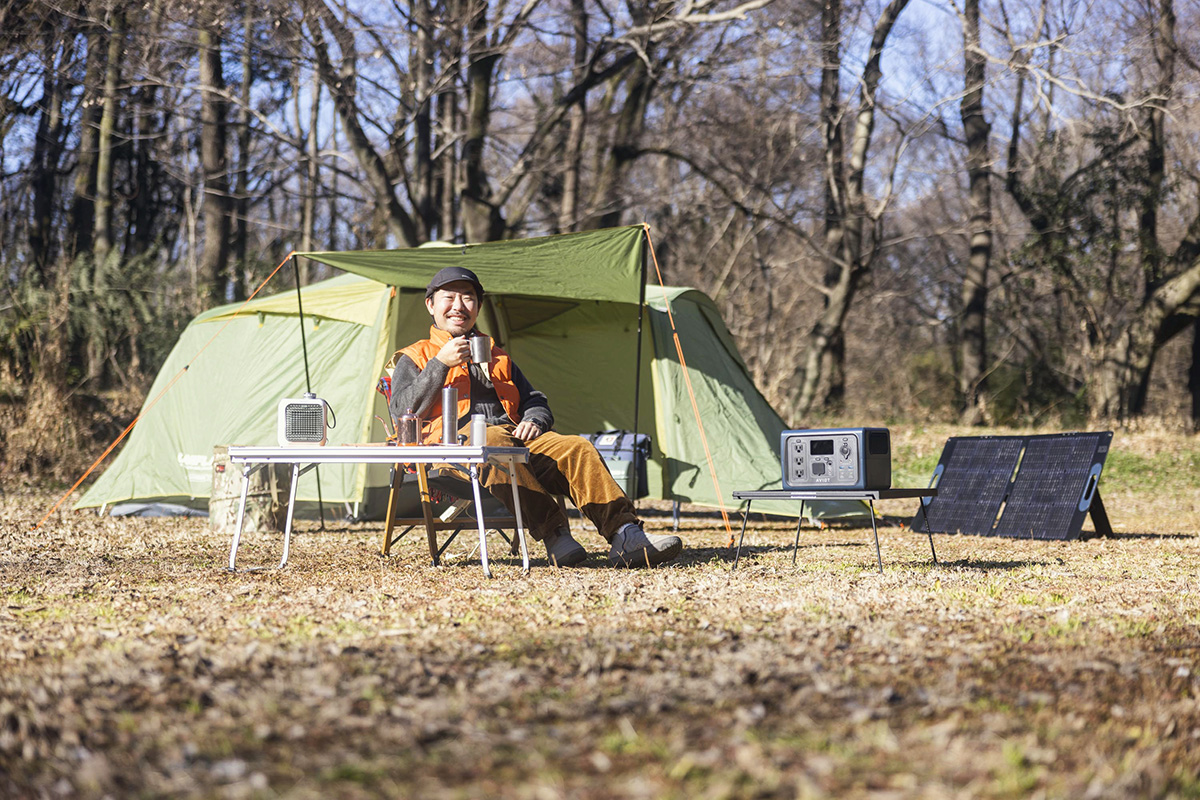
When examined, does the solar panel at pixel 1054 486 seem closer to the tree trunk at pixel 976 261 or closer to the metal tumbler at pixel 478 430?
the metal tumbler at pixel 478 430

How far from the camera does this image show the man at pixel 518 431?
4742 mm

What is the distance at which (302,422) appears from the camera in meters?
4.71

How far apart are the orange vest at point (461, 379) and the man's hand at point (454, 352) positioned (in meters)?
0.16

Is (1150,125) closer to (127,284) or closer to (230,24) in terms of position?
(230,24)

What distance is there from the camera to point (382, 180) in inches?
453

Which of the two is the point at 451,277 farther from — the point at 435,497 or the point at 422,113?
the point at 422,113

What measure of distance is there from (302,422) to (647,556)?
1536 mm

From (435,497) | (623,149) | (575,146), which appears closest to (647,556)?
(435,497)

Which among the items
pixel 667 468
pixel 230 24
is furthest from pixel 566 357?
pixel 230 24

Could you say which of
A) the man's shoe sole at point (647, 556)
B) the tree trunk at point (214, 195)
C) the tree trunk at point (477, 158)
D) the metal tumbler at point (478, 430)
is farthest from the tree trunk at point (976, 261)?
the metal tumbler at point (478, 430)

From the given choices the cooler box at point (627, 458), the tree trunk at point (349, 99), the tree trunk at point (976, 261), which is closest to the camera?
the cooler box at point (627, 458)

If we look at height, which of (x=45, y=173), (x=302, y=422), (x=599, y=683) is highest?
(x=45, y=173)

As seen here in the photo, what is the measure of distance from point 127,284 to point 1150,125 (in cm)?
1302

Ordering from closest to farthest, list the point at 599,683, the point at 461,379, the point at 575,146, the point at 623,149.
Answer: the point at 599,683, the point at 461,379, the point at 623,149, the point at 575,146
